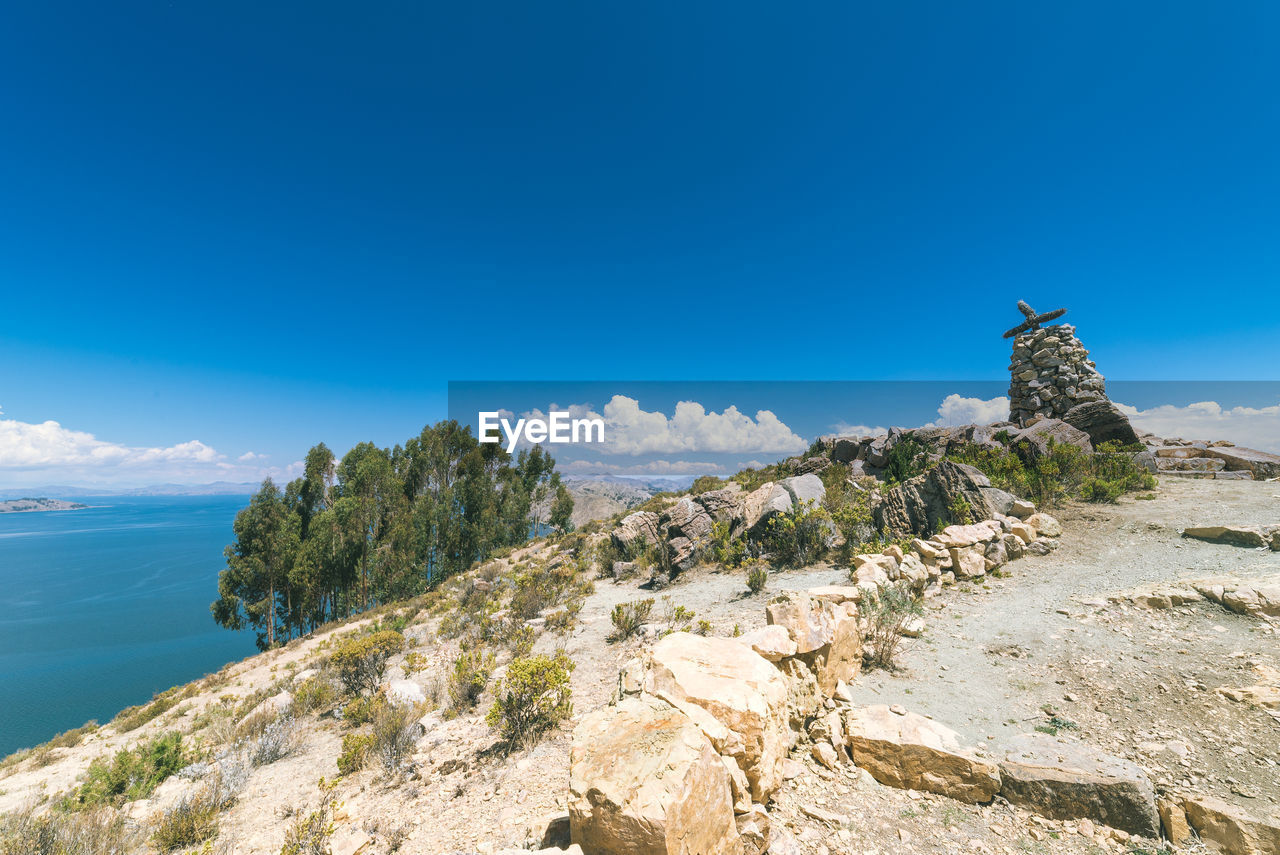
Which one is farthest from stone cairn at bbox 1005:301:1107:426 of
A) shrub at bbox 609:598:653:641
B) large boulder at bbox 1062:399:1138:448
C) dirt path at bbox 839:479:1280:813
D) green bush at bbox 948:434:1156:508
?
shrub at bbox 609:598:653:641

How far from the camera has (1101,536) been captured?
946 cm

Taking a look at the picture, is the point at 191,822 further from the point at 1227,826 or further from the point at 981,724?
the point at 1227,826

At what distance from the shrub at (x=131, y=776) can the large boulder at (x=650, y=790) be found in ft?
23.9

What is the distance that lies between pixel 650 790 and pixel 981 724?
3826 millimetres

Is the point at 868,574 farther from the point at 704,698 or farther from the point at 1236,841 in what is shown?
the point at 704,698

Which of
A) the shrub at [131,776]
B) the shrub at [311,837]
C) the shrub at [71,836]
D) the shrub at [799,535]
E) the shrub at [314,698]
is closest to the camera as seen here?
the shrub at [311,837]

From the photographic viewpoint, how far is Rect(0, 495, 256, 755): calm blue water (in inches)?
1352

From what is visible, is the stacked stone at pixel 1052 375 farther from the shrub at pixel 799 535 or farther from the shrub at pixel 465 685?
the shrub at pixel 465 685

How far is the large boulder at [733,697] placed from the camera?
3.13 meters

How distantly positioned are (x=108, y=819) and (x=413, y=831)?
4043mm

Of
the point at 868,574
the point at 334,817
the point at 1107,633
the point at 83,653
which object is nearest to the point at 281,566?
the point at 334,817

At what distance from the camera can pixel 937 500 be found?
10938mm

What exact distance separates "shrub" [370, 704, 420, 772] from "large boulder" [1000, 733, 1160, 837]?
222 inches

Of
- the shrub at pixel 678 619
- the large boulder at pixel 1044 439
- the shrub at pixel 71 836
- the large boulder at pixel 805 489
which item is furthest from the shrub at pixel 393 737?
the large boulder at pixel 1044 439
